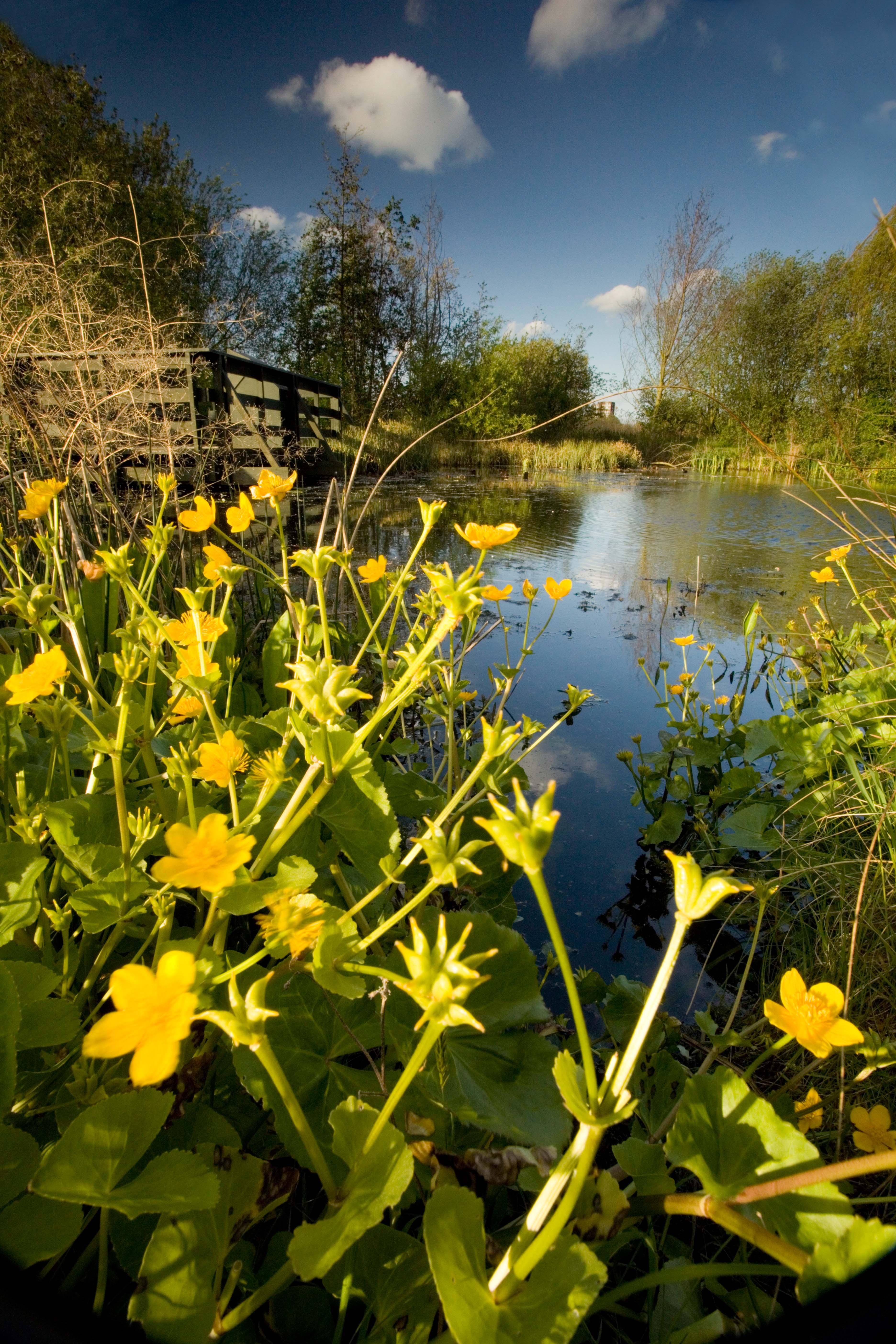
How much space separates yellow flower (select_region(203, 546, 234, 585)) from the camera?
89 cm

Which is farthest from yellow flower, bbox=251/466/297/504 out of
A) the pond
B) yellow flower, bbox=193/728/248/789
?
the pond

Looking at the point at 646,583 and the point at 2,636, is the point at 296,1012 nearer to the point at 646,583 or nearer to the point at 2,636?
the point at 2,636

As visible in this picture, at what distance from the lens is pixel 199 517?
938mm

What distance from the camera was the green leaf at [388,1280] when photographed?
1.50 ft

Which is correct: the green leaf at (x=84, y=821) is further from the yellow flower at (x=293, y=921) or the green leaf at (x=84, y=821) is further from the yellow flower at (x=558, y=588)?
the yellow flower at (x=558, y=588)

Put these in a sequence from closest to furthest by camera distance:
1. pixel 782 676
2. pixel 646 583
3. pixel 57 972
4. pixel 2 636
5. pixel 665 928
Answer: pixel 57 972 → pixel 2 636 → pixel 665 928 → pixel 782 676 → pixel 646 583

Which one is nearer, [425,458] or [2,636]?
[2,636]

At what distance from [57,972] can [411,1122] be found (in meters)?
0.43

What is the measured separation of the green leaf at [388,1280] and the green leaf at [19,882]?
0.38 metres

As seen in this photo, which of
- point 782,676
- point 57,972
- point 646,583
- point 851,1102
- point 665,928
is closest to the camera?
point 57,972

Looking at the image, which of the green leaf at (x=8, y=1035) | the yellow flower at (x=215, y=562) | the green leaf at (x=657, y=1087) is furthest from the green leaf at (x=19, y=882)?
the green leaf at (x=657, y=1087)

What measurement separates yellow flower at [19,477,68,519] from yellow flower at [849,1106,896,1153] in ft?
4.12

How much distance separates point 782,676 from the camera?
228 centimetres

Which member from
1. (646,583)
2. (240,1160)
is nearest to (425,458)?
(646,583)
